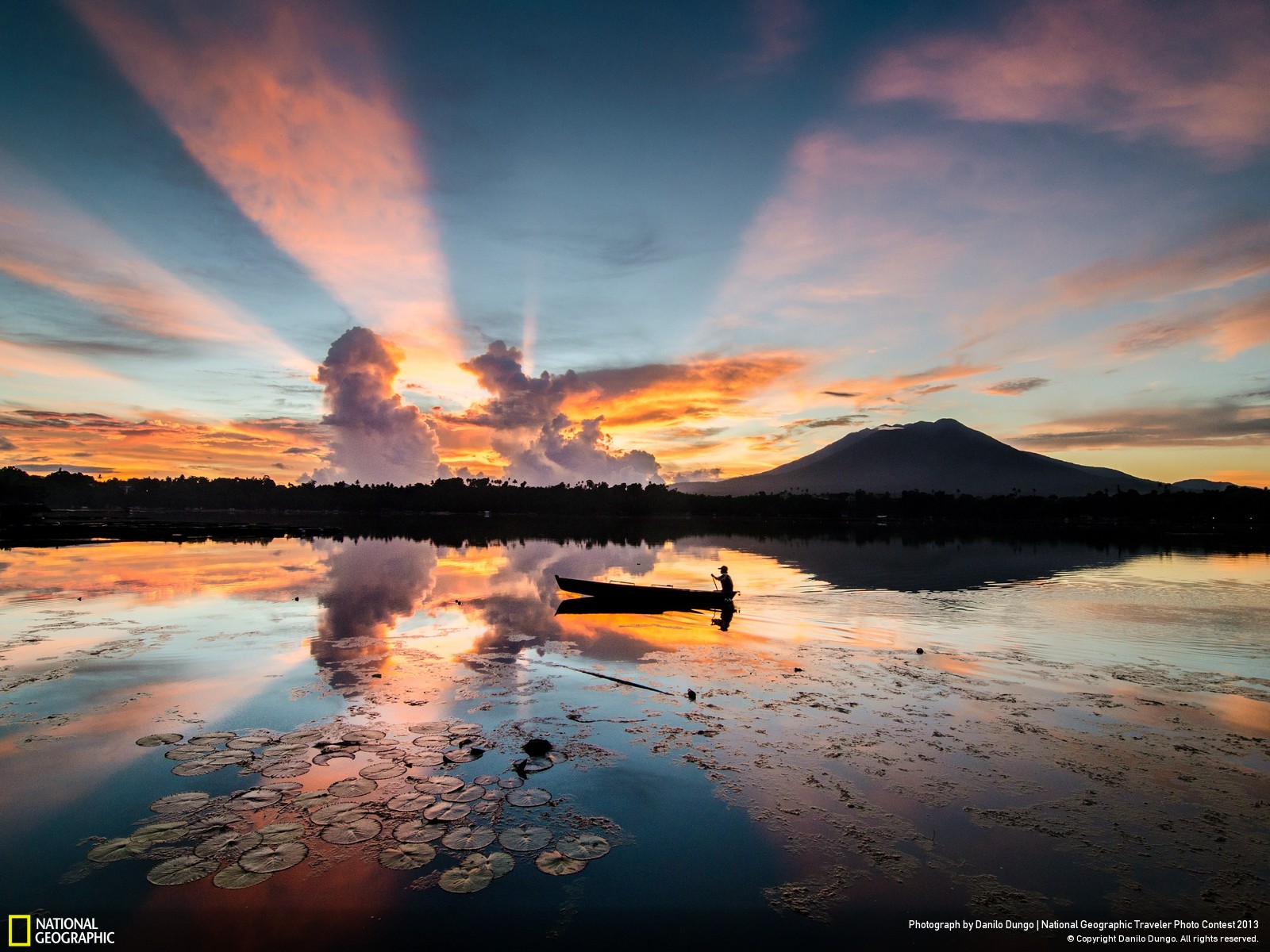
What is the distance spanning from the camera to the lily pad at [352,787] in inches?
376

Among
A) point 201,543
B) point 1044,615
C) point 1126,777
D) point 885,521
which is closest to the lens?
point 1126,777

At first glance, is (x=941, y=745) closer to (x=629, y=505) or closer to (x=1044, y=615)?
(x=1044, y=615)

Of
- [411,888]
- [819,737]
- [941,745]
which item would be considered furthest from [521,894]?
[941,745]

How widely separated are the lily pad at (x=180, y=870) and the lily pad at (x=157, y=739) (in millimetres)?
4747

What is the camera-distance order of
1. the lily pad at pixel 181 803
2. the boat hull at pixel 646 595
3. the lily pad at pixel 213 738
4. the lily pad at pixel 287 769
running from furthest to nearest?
1. the boat hull at pixel 646 595
2. the lily pad at pixel 213 738
3. the lily pad at pixel 287 769
4. the lily pad at pixel 181 803

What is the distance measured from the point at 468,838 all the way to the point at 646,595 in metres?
22.2

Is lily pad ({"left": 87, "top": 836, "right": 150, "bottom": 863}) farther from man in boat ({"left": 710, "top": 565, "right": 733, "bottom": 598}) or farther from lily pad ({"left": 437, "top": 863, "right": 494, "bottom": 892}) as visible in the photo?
man in boat ({"left": 710, "top": 565, "right": 733, "bottom": 598})

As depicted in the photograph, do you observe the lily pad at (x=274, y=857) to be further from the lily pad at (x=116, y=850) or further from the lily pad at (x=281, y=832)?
the lily pad at (x=116, y=850)

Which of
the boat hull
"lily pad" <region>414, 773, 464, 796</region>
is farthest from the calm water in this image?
the boat hull

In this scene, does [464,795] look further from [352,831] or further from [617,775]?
[617,775]

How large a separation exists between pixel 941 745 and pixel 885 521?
584ft

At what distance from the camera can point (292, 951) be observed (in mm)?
6543

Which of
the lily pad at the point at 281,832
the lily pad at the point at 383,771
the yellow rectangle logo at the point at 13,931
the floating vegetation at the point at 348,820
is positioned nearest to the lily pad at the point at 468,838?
the floating vegetation at the point at 348,820

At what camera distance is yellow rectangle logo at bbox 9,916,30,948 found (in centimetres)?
672
